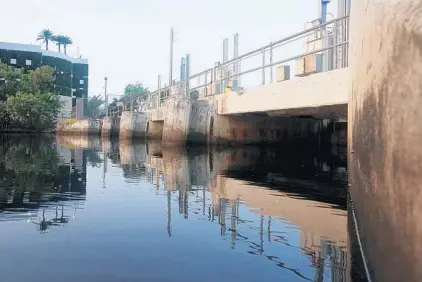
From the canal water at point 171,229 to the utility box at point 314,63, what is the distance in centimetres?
297

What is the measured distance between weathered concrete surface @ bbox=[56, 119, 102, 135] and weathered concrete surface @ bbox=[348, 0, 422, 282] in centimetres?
4445

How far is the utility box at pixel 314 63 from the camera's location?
439 inches

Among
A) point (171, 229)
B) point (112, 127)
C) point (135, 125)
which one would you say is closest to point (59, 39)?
point (112, 127)

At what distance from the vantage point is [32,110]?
42.6 meters

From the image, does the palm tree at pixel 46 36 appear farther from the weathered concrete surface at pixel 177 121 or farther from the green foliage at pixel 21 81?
the weathered concrete surface at pixel 177 121

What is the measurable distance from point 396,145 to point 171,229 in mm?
3202

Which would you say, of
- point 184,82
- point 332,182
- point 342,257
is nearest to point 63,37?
point 184,82

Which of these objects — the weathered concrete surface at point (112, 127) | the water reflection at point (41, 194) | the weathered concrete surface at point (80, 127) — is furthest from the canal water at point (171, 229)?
the weathered concrete surface at point (80, 127)

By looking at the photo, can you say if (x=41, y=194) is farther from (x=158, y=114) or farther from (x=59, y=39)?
(x=59, y=39)

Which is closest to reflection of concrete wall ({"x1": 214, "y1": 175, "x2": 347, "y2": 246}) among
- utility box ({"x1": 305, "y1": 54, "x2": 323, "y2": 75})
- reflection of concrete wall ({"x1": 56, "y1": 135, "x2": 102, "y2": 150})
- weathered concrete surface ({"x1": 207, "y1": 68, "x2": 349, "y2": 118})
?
weathered concrete surface ({"x1": 207, "y1": 68, "x2": 349, "y2": 118})

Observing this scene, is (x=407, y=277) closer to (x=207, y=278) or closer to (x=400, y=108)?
(x=400, y=108)

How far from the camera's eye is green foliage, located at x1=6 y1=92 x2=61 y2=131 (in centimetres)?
4188

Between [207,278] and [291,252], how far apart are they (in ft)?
3.60

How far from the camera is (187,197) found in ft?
24.4
